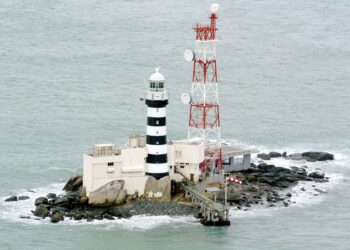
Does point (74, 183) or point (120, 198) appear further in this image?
point (74, 183)

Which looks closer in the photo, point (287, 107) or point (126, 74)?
point (287, 107)

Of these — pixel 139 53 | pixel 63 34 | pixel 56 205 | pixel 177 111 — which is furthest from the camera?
pixel 63 34

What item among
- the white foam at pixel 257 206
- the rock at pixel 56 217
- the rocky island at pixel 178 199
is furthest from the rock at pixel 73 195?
the rock at pixel 56 217

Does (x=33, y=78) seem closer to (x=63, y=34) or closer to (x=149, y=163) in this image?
(x=63, y=34)

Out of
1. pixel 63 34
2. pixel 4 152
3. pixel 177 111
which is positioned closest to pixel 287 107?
pixel 177 111

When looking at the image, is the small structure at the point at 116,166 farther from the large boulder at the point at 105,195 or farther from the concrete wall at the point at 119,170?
the large boulder at the point at 105,195

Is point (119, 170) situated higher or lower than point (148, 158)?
lower

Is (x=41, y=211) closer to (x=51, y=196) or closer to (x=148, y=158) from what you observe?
(x=51, y=196)

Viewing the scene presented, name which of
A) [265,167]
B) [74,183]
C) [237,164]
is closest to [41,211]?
[74,183]
